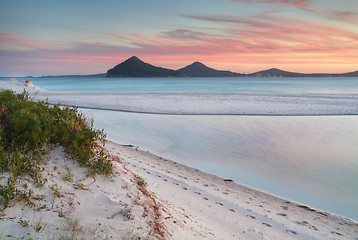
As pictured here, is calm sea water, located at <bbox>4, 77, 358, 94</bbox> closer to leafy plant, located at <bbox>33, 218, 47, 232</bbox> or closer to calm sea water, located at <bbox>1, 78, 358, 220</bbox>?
calm sea water, located at <bbox>1, 78, 358, 220</bbox>

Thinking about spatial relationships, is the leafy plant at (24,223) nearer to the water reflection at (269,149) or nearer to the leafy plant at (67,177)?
the leafy plant at (67,177)

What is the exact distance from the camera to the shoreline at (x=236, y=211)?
16.3 ft

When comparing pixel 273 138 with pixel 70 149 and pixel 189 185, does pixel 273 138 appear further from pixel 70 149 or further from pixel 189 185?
pixel 70 149

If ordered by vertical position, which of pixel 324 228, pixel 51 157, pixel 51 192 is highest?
pixel 51 157

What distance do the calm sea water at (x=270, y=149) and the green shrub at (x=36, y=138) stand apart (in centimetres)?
522

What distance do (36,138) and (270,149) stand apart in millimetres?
10364

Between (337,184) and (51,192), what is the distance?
870 cm

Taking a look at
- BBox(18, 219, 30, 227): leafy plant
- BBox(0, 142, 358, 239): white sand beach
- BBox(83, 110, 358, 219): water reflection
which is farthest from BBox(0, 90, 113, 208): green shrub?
BBox(83, 110, 358, 219): water reflection

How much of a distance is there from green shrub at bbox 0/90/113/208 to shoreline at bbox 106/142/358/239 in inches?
67.9

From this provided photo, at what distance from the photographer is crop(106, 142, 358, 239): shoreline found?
16.3ft

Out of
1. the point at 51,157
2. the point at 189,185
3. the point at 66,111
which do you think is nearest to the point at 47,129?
the point at 51,157

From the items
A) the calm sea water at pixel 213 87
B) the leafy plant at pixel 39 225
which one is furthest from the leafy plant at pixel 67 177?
the calm sea water at pixel 213 87

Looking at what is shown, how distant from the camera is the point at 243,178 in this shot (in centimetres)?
857

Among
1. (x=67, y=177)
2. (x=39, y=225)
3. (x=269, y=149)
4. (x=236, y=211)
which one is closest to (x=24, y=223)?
(x=39, y=225)
